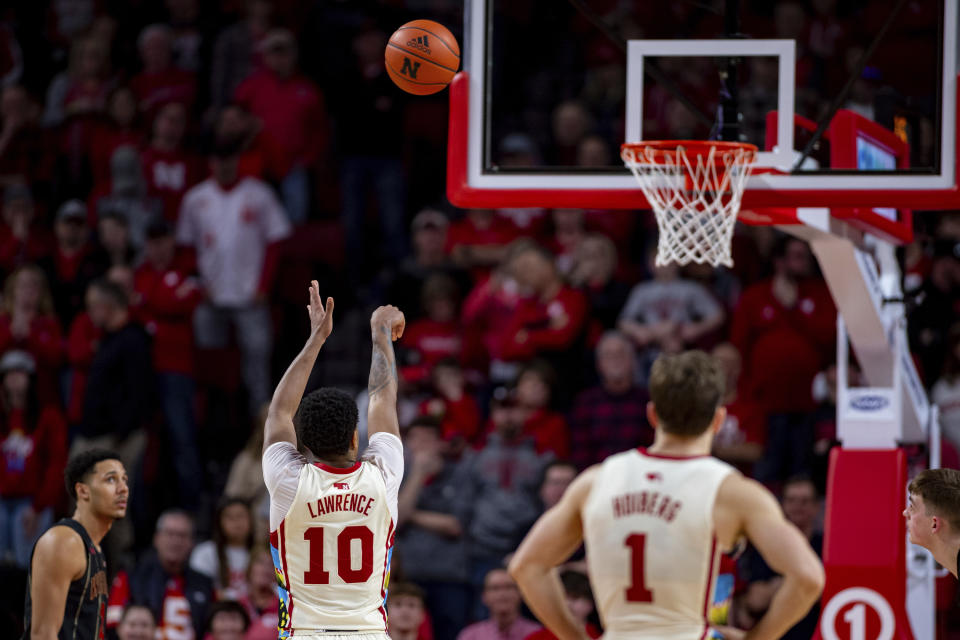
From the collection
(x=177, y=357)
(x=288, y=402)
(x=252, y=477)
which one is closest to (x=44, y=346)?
(x=177, y=357)

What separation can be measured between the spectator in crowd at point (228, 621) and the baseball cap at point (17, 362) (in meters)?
3.88

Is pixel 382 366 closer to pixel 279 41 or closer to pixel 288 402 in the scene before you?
pixel 288 402

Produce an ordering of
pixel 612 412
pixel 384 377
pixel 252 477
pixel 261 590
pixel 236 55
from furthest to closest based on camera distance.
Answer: pixel 236 55
pixel 252 477
pixel 612 412
pixel 261 590
pixel 384 377

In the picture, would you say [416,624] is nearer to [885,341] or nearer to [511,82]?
[885,341]

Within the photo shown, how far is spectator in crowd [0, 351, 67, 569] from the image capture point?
1244 centimetres

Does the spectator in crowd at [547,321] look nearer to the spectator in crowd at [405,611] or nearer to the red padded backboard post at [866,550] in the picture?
the spectator in crowd at [405,611]

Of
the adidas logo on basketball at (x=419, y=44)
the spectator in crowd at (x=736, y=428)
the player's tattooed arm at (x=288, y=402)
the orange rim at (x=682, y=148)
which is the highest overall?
the adidas logo on basketball at (x=419, y=44)

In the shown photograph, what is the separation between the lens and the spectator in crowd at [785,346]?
36.3ft

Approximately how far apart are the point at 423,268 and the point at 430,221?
0.42m

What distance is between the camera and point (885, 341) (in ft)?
27.8

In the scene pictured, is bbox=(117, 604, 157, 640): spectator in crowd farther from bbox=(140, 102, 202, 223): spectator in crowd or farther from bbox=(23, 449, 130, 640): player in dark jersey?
bbox=(140, 102, 202, 223): spectator in crowd

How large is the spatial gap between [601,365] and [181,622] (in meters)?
3.63

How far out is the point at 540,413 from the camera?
11156 millimetres

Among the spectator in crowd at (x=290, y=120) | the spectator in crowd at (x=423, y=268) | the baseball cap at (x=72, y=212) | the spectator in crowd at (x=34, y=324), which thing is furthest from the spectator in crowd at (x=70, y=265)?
the spectator in crowd at (x=423, y=268)
